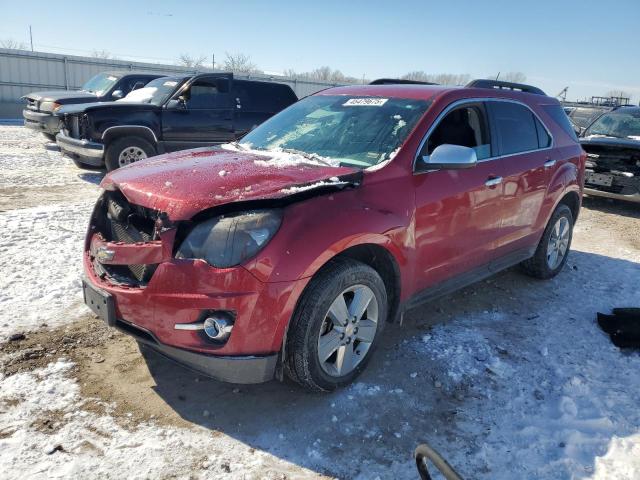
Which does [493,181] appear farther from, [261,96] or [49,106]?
[49,106]

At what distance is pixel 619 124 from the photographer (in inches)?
380

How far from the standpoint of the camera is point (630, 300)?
16.0 feet

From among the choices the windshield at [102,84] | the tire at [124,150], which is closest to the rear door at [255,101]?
the tire at [124,150]

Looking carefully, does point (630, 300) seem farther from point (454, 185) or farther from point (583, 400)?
point (454, 185)

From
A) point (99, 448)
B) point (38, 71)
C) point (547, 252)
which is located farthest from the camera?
point (38, 71)

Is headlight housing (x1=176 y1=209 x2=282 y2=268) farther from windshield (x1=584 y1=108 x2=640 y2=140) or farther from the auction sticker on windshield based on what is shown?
windshield (x1=584 y1=108 x2=640 y2=140)

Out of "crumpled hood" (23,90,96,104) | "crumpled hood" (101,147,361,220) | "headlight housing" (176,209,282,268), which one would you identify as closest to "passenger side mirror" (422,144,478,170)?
Answer: "crumpled hood" (101,147,361,220)

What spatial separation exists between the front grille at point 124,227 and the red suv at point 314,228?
11mm

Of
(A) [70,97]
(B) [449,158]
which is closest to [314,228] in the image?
(B) [449,158]

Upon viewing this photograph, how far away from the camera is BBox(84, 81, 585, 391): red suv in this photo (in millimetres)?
2609

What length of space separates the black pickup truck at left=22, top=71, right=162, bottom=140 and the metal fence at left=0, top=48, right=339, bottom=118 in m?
10.1

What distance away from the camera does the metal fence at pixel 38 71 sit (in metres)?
21.3

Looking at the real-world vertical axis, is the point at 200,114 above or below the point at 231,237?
above

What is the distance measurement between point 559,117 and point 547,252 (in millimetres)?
1397
